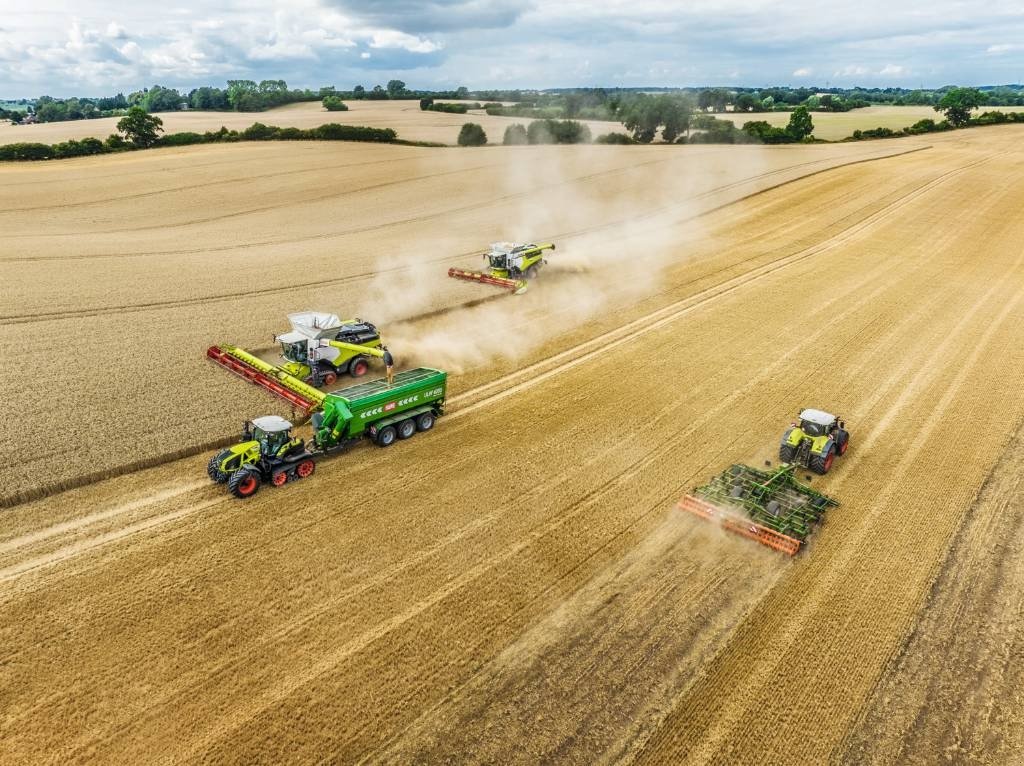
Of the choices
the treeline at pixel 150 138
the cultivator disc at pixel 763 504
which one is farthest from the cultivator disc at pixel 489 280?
the treeline at pixel 150 138

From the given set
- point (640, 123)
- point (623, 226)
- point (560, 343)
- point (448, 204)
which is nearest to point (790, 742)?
point (560, 343)

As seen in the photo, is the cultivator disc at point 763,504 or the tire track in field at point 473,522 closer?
the tire track in field at point 473,522

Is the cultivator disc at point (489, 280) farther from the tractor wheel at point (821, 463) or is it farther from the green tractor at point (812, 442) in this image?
the tractor wheel at point (821, 463)

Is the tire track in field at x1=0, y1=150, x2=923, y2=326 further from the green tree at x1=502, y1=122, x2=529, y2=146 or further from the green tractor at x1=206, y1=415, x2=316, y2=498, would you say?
the green tree at x1=502, y1=122, x2=529, y2=146

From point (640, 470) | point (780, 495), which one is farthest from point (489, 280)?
point (780, 495)

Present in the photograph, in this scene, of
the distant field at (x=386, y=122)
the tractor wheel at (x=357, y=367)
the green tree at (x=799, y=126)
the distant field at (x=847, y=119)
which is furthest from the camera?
the distant field at (x=847, y=119)

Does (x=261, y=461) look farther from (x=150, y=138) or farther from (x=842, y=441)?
(x=150, y=138)

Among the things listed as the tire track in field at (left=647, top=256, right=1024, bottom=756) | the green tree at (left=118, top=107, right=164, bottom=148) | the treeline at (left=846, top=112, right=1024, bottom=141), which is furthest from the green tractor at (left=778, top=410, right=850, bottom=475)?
the treeline at (left=846, top=112, right=1024, bottom=141)

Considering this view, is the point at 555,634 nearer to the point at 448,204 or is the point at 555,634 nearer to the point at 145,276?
the point at 145,276
